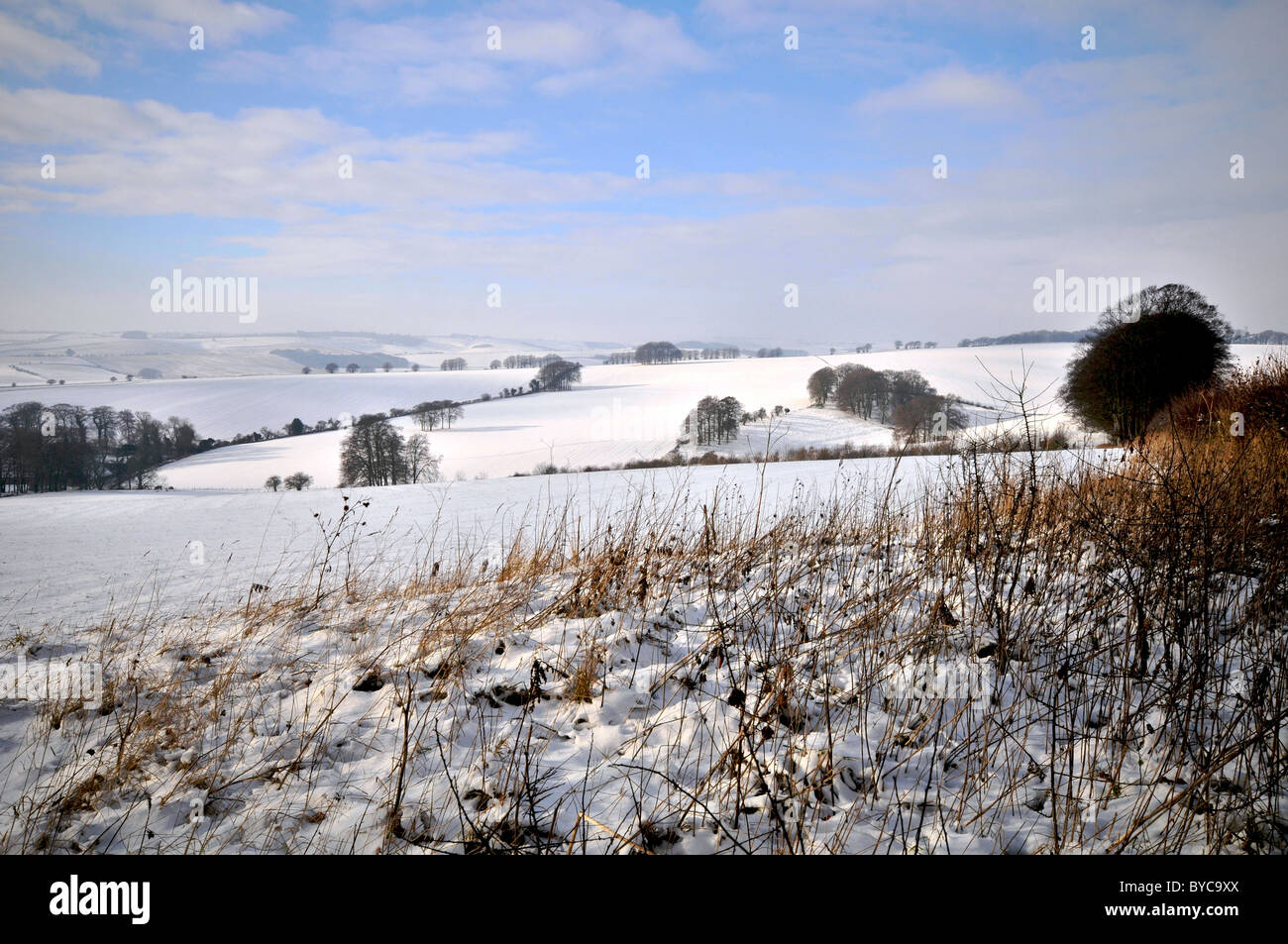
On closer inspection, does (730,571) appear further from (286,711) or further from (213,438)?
(213,438)

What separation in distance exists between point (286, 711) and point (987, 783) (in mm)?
3820

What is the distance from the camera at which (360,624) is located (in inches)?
202

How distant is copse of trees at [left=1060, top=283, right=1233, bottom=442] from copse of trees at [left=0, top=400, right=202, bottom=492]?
38910 millimetres

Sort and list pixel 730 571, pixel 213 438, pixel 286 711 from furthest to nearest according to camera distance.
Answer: pixel 213 438 → pixel 730 571 → pixel 286 711

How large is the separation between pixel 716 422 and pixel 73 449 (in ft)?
136

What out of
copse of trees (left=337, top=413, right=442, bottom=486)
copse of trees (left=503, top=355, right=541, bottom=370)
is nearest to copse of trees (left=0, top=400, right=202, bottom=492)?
copse of trees (left=337, top=413, right=442, bottom=486)

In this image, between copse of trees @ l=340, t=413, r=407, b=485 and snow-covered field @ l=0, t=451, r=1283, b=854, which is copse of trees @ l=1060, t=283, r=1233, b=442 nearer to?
snow-covered field @ l=0, t=451, r=1283, b=854

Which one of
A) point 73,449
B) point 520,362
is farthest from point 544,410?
point 73,449

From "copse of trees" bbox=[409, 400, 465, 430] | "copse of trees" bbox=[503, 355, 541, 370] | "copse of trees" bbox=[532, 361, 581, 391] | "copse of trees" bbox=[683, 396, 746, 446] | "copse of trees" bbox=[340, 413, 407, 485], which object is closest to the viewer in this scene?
"copse of trees" bbox=[340, 413, 407, 485]

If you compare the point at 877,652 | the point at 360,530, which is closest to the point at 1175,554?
the point at 877,652

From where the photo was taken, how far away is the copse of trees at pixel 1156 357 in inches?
862

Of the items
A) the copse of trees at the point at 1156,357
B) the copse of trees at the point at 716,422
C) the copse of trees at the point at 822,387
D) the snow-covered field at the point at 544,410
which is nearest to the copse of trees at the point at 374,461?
the snow-covered field at the point at 544,410

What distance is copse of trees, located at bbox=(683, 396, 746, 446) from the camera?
52.6m

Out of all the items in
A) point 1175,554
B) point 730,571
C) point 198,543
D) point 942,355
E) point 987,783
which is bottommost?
point 198,543
